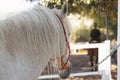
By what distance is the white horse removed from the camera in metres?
1.49

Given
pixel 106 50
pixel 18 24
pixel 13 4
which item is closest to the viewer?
pixel 18 24

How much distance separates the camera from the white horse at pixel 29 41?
4.89ft

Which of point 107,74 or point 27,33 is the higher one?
point 27,33

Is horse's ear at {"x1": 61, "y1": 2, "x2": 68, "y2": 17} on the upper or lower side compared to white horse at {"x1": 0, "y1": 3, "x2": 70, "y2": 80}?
upper

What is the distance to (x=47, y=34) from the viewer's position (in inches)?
68.6

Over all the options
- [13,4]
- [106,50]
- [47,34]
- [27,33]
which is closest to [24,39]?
[27,33]

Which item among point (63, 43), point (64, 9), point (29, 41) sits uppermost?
point (64, 9)

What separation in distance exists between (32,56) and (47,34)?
0.19 metres

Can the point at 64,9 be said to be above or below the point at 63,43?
above

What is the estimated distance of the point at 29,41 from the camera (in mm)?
1632

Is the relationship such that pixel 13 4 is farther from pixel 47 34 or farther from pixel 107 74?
pixel 107 74

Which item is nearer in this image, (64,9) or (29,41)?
(29,41)

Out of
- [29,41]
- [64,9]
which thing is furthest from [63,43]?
[29,41]

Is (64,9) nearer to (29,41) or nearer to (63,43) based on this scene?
(63,43)
